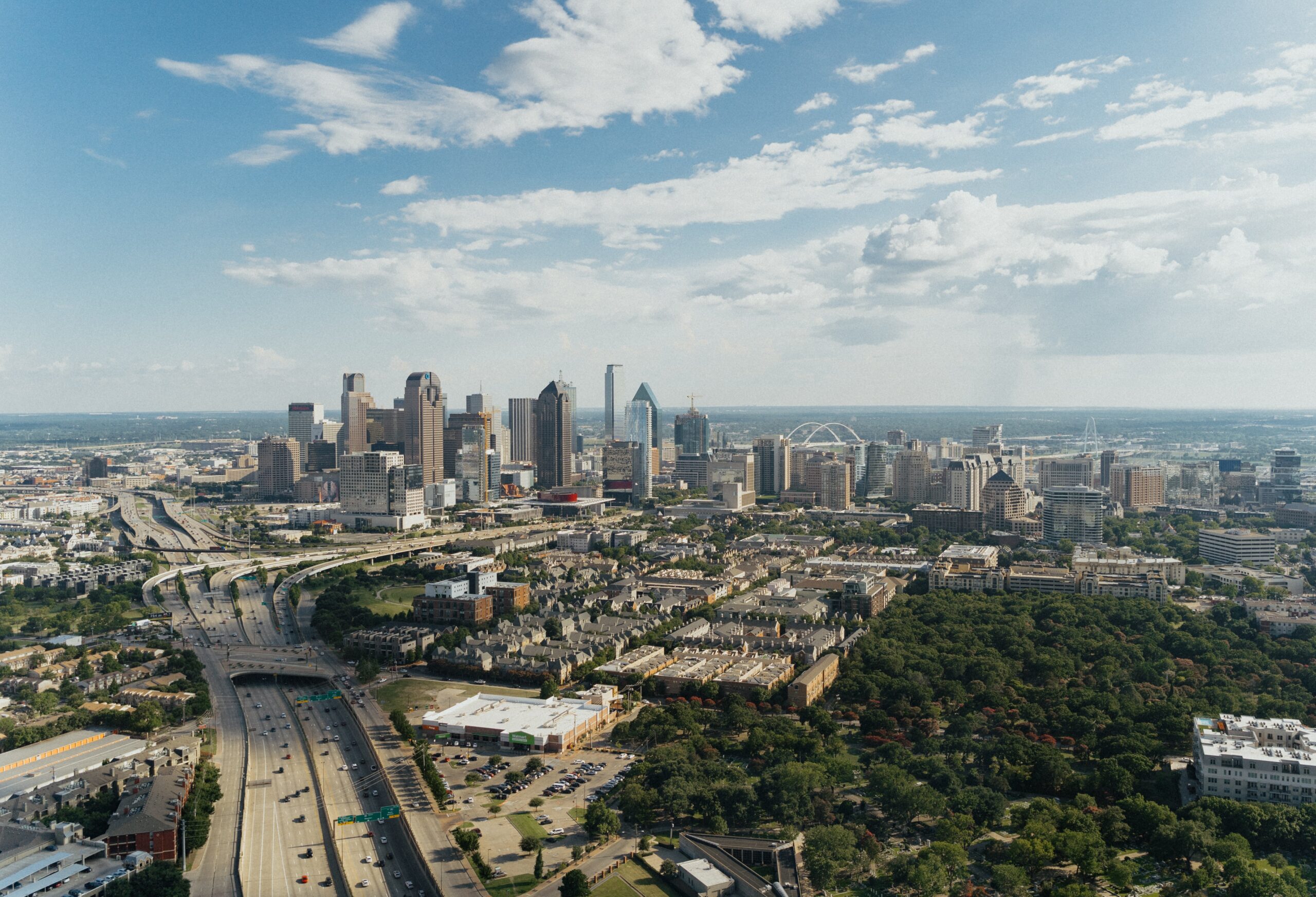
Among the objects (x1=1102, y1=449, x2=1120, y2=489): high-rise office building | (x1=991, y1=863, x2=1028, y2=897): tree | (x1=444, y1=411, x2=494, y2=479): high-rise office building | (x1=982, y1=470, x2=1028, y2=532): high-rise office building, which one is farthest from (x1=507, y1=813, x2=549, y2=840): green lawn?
(x1=1102, y1=449, x2=1120, y2=489): high-rise office building

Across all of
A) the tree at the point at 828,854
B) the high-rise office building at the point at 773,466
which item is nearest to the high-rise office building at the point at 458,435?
the high-rise office building at the point at 773,466

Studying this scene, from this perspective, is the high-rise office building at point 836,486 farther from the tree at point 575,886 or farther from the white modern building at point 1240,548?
the tree at point 575,886

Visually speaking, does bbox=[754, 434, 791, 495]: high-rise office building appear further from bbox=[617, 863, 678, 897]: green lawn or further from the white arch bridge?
bbox=[617, 863, 678, 897]: green lawn

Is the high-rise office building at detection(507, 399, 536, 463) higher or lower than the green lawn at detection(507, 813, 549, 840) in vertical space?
higher

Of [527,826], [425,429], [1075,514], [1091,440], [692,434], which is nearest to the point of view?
[527,826]

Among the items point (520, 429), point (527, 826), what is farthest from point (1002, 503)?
point (520, 429)

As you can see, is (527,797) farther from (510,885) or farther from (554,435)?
(554,435)

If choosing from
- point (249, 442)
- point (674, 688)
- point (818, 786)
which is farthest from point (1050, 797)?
point (249, 442)
